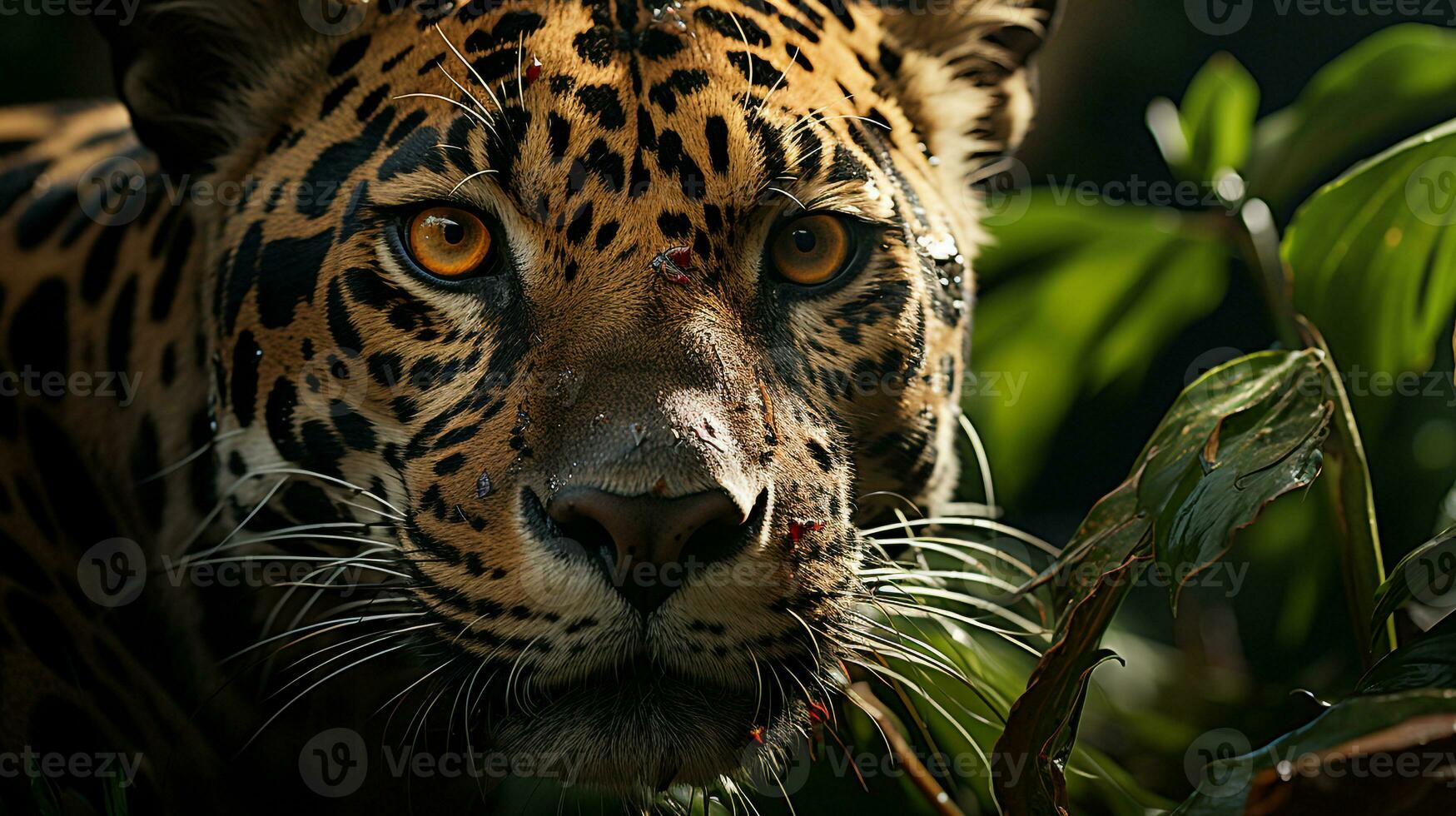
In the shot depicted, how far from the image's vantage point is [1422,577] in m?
1.62

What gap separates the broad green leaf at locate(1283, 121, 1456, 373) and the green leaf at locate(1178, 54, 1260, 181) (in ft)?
1.21

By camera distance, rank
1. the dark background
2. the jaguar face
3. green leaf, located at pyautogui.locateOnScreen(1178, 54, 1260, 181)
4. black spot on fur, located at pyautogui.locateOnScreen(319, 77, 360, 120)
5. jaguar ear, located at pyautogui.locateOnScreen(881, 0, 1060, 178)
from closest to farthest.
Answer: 1. the jaguar face
2. black spot on fur, located at pyautogui.locateOnScreen(319, 77, 360, 120)
3. jaguar ear, located at pyautogui.locateOnScreen(881, 0, 1060, 178)
4. green leaf, located at pyautogui.locateOnScreen(1178, 54, 1260, 181)
5. the dark background

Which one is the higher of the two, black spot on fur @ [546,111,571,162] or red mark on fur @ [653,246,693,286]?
black spot on fur @ [546,111,571,162]

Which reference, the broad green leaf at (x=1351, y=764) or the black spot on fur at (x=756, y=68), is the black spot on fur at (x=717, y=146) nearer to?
the black spot on fur at (x=756, y=68)

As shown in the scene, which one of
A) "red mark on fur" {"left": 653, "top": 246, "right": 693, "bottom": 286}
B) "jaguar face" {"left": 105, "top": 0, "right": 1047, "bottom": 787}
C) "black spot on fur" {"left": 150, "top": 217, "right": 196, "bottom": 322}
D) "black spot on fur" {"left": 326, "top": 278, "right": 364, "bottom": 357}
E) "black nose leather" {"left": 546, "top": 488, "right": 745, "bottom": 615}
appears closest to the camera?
"black nose leather" {"left": 546, "top": 488, "right": 745, "bottom": 615}

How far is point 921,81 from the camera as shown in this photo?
2.53 m

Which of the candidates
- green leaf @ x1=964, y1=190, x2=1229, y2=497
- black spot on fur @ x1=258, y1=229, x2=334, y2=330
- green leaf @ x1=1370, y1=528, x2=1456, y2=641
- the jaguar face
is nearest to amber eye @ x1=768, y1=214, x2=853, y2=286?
the jaguar face

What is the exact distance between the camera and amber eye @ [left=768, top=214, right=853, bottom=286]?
2.06 m

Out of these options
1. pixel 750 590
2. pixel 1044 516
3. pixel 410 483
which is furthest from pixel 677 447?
pixel 1044 516

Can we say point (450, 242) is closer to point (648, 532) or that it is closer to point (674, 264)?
point (674, 264)

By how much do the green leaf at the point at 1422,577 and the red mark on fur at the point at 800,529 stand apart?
0.79 meters

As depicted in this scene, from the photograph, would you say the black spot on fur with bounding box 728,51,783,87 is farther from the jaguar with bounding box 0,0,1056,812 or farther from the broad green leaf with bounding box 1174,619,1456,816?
the broad green leaf with bounding box 1174,619,1456,816

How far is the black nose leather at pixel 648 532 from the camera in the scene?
1.55m

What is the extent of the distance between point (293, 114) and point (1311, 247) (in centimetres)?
190
